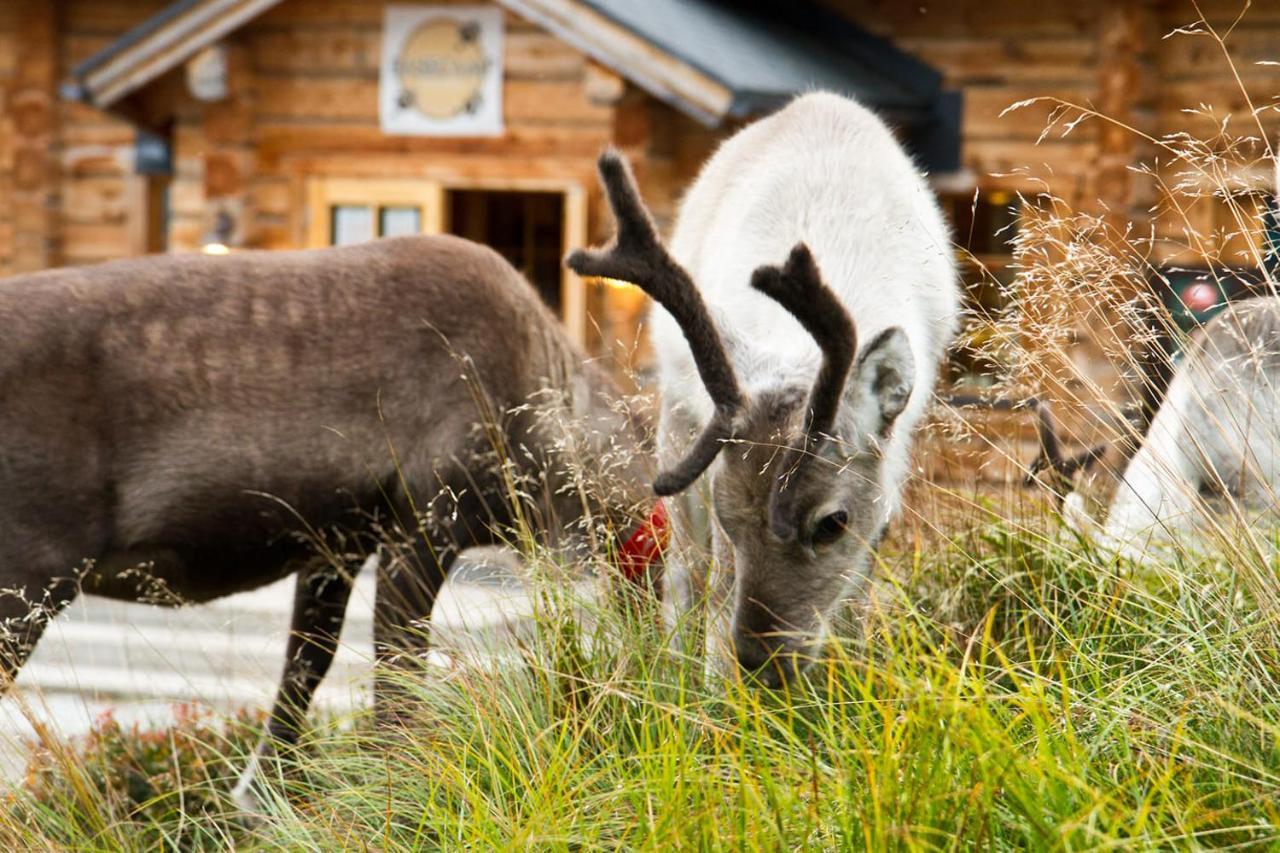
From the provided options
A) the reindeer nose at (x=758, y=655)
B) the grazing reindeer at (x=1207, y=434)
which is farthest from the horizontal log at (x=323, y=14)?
the reindeer nose at (x=758, y=655)

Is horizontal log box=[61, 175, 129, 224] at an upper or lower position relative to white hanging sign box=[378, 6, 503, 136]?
lower

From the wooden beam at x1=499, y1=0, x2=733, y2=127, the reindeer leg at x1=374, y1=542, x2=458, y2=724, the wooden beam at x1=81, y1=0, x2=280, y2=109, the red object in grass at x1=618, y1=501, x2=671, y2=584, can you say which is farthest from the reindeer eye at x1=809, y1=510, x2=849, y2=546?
the wooden beam at x1=81, y1=0, x2=280, y2=109

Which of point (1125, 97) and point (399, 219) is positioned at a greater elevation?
point (1125, 97)

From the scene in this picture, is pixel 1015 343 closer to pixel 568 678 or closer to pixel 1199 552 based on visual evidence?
pixel 1199 552

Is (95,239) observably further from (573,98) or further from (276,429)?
(276,429)

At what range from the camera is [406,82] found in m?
11.2

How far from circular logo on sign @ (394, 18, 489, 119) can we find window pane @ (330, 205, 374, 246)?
32.1 inches

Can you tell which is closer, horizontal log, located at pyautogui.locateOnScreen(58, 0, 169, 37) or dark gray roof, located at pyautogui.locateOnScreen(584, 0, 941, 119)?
dark gray roof, located at pyautogui.locateOnScreen(584, 0, 941, 119)

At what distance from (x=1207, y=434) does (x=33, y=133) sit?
11853 millimetres

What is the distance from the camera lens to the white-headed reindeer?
3.29 meters

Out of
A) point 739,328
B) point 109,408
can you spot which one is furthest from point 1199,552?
point 109,408

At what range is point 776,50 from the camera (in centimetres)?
1115

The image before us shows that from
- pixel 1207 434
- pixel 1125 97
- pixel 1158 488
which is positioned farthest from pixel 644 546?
pixel 1125 97

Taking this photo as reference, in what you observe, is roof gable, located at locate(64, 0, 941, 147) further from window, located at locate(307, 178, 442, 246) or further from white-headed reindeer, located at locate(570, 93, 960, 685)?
white-headed reindeer, located at locate(570, 93, 960, 685)
